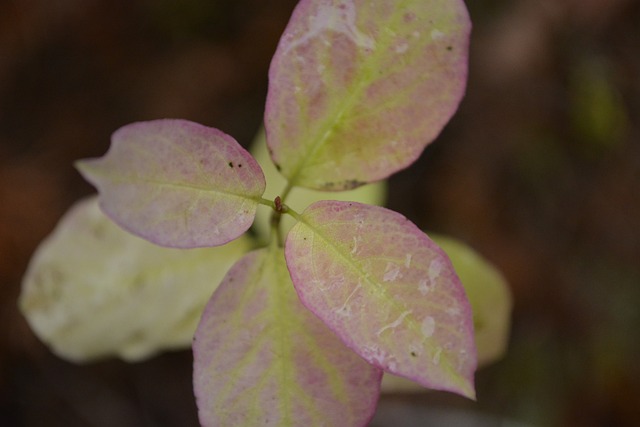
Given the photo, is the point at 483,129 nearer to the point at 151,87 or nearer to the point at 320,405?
the point at 151,87

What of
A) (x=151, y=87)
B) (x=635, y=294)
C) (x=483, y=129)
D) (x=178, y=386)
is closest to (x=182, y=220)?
(x=178, y=386)

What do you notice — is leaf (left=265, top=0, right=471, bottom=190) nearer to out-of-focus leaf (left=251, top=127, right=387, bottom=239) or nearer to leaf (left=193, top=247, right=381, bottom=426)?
leaf (left=193, top=247, right=381, bottom=426)

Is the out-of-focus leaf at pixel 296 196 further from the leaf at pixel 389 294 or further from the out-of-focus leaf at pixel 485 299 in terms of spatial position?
the leaf at pixel 389 294

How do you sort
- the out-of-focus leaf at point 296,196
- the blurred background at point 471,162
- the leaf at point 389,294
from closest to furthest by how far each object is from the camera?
the leaf at point 389,294, the out-of-focus leaf at point 296,196, the blurred background at point 471,162

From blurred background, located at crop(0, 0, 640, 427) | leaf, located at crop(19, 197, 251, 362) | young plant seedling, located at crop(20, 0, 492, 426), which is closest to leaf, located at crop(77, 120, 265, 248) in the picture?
young plant seedling, located at crop(20, 0, 492, 426)

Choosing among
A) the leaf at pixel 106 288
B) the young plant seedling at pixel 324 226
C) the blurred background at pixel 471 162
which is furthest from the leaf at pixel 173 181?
the blurred background at pixel 471 162

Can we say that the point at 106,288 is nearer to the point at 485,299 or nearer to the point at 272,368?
the point at 272,368
